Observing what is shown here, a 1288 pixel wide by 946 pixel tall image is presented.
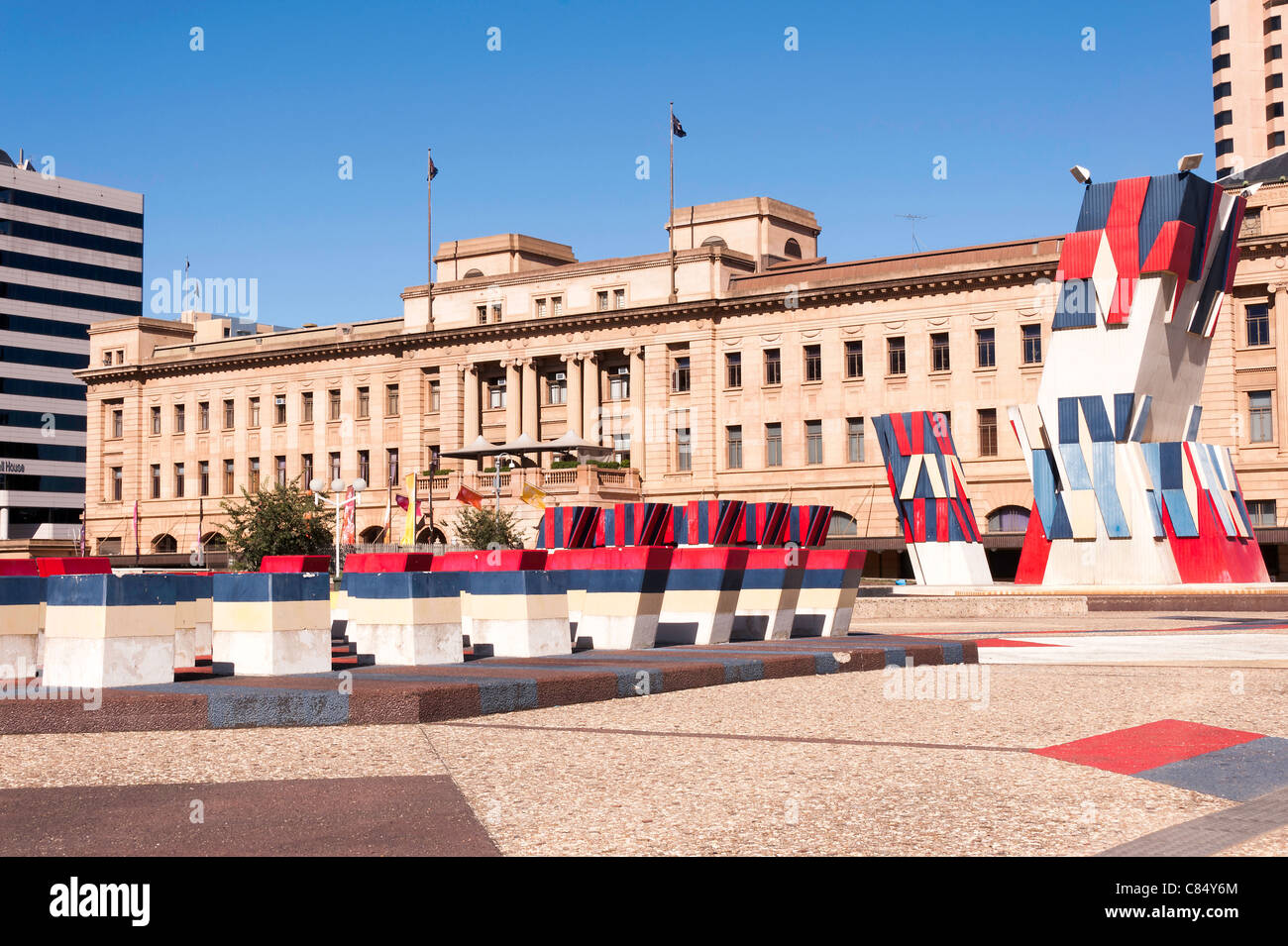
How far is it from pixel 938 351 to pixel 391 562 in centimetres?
5411

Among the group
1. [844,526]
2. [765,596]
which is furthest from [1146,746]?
[844,526]

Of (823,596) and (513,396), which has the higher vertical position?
(513,396)

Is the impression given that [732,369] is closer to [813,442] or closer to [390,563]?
[813,442]

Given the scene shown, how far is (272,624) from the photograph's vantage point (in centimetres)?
1631

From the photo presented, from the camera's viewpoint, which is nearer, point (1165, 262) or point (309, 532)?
point (1165, 262)

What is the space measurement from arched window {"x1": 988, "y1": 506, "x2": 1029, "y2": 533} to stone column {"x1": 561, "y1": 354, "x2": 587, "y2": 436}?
917 inches

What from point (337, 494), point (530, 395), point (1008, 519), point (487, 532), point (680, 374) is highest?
point (680, 374)

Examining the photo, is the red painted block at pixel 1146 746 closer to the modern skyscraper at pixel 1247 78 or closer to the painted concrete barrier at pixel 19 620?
the painted concrete barrier at pixel 19 620

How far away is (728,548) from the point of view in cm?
2303

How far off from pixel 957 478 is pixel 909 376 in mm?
18904

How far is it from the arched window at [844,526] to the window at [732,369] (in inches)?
372

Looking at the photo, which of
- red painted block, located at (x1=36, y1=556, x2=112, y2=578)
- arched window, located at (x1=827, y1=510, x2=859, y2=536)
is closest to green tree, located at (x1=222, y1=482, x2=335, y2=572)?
arched window, located at (x1=827, y1=510, x2=859, y2=536)

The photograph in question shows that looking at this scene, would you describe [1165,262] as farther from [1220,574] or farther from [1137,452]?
[1220,574]
